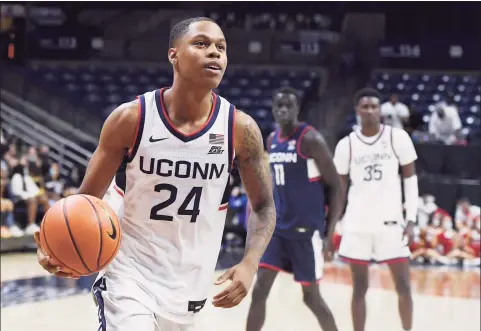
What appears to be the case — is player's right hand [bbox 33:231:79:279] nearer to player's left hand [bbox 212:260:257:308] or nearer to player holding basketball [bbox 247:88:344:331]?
player's left hand [bbox 212:260:257:308]

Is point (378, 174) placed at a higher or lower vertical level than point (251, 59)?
lower

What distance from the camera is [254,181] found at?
3613 mm

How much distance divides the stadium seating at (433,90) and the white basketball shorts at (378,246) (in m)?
10.8

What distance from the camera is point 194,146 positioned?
342 centimetres

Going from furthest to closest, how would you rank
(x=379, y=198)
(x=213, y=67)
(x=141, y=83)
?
(x=141, y=83)
(x=379, y=198)
(x=213, y=67)

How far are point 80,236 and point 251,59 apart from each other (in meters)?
17.1

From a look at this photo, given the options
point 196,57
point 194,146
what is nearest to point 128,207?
point 194,146

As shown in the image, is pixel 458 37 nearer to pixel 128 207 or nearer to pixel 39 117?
pixel 39 117

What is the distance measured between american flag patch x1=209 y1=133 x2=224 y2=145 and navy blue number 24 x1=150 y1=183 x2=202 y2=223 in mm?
195

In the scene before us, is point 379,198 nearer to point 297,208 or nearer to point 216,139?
point 297,208

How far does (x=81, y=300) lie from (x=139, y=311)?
17.8 feet

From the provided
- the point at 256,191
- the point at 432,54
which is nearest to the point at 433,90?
the point at 432,54

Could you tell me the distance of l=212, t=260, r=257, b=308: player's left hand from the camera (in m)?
3.21

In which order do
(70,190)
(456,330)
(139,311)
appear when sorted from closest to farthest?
(139,311) → (456,330) → (70,190)
